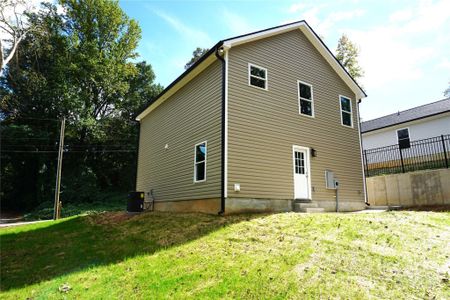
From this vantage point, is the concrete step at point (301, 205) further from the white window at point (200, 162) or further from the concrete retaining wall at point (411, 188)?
the concrete retaining wall at point (411, 188)

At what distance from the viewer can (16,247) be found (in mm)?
8125

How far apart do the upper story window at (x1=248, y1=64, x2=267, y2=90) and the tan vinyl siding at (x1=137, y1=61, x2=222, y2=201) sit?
1151 millimetres

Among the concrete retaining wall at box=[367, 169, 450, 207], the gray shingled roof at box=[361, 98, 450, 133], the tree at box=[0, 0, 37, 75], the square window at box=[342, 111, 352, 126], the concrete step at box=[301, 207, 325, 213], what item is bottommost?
the concrete step at box=[301, 207, 325, 213]

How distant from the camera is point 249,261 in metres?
4.95

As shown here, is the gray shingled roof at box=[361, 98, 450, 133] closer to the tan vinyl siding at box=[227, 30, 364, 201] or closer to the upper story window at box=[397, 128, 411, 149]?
the upper story window at box=[397, 128, 411, 149]

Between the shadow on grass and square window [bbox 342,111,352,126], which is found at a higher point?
square window [bbox 342,111,352,126]

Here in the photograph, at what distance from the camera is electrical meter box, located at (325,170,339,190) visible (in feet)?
36.7

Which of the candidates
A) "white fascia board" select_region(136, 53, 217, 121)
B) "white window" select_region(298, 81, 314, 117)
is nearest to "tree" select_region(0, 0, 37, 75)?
"white fascia board" select_region(136, 53, 217, 121)

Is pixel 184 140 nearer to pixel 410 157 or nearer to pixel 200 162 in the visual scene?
pixel 200 162

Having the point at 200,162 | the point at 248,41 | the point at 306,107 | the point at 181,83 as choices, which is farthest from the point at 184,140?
the point at 306,107

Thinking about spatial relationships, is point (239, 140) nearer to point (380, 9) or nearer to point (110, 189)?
point (380, 9)

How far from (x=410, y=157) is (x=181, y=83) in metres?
14.8

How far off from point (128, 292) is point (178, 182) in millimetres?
7183

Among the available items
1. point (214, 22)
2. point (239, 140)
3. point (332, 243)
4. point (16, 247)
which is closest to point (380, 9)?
point (214, 22)
